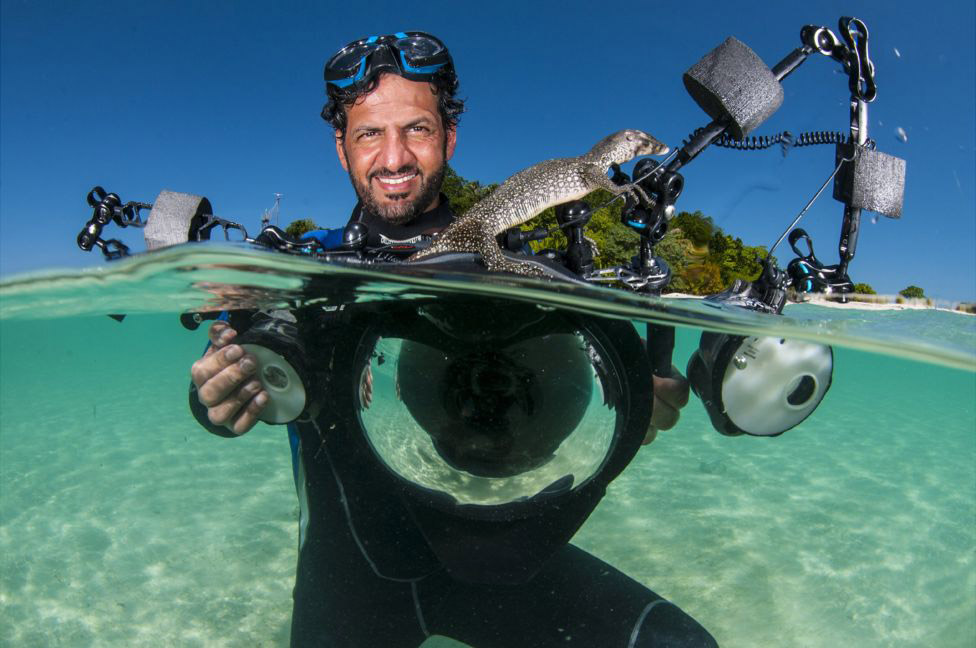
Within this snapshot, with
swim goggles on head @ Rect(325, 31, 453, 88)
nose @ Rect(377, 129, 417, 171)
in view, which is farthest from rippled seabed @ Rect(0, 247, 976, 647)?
swim goggles on head @ Rect(325, 31, 453, 88)

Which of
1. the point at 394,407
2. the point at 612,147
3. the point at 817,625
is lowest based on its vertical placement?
the point at 817,625

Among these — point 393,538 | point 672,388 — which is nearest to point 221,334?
point 393,538

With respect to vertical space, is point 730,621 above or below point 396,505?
below

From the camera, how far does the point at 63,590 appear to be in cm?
483

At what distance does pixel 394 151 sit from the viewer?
3.69 meters

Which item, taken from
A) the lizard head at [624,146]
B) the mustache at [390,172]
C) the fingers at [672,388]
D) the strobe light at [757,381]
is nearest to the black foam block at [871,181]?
the strobe light at [757,381]

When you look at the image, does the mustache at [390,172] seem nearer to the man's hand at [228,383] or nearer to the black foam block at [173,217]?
the black foam block at [173,217]

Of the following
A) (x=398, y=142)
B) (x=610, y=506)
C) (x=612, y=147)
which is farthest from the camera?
(x=610, y=506)

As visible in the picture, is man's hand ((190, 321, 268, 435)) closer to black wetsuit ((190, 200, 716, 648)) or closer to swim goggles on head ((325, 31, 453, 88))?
black wetsuit ((190, 200, 716, 648))

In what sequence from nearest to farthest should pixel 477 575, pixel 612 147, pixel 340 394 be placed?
pixel 477 575
pixel 340 394
pixel 612 147

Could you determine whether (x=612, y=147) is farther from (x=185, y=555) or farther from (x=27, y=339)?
(x=27, y=339)

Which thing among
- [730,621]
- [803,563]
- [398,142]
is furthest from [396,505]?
[803,563]

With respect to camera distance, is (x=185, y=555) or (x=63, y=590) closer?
(x=63, y=590)

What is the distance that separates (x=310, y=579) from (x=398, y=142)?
9.85ft
